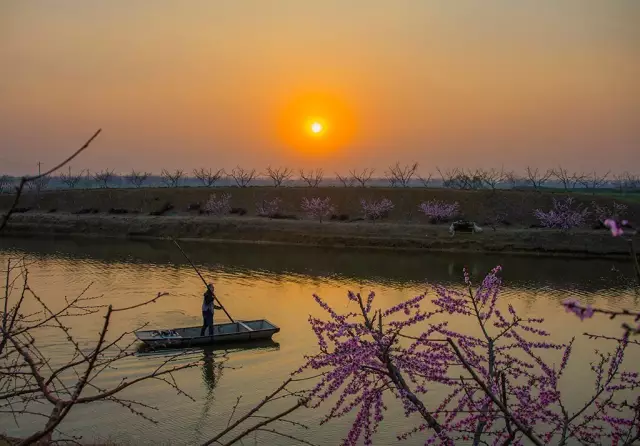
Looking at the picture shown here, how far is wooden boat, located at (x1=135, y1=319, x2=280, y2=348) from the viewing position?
21688 mm

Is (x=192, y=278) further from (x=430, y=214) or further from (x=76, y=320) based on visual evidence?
(x=430, y=214)

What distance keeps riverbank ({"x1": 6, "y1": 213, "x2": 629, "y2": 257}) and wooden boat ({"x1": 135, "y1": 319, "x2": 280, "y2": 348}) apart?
38.7 m

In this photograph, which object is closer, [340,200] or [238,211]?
[238,211]

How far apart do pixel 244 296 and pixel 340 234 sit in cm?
3415

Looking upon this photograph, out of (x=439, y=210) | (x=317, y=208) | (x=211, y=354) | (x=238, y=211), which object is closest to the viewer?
(x=211, y=354)

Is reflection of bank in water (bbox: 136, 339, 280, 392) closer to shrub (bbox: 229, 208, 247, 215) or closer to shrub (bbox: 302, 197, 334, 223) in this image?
shrub (bbox: 302, 197, 334, 223)

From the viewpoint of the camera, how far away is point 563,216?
7244 centimetres

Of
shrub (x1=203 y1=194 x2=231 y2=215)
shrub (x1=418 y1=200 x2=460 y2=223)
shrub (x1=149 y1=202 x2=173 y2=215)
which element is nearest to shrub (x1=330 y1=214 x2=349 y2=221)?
shrub (x1=418 y1=200 x2=460 y2=223)

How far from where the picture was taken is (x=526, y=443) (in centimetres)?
1536

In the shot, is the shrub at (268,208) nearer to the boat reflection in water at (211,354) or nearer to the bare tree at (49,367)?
the boat reflection in water at (211,354)

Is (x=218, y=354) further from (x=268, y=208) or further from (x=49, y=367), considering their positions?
(x=268, y=208)

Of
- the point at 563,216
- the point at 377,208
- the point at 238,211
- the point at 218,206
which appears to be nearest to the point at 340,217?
the point at 377,208

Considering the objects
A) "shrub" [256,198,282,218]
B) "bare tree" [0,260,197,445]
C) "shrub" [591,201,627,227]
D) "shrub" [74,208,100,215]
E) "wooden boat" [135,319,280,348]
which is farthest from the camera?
"shrub" [74,208,100,215]

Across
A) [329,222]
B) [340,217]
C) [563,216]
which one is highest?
[563,216]
